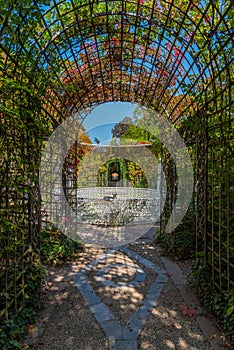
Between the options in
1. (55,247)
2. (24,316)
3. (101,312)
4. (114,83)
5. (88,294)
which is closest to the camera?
(24,316)

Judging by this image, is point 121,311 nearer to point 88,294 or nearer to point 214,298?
point 88,294

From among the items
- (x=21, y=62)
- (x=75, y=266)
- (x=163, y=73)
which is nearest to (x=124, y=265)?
(x=75, y=266)

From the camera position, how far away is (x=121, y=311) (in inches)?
103

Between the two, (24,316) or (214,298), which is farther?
(214,298)

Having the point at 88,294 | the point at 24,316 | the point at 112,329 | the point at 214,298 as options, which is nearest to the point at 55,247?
the point at 88,294

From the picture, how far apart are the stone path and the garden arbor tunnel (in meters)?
0.42

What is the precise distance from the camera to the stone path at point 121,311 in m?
2.10

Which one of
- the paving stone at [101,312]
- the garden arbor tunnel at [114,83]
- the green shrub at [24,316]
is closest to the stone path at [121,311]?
the paving stone at [101,312]

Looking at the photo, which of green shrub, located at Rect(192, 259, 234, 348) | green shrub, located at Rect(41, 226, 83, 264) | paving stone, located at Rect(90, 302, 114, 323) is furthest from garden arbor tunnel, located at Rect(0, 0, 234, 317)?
green shrub, located at Rect(41, 226, 83, 264)

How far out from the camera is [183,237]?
171 inches

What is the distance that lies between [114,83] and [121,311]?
15.4ft

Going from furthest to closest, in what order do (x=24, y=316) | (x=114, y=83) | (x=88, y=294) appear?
(x=114, y=83) < (x=88, y=294) < (x=24, y=316)

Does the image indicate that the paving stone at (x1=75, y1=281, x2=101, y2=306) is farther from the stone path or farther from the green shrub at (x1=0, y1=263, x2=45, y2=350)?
the green shrub at (x1=0, y1=263, x2=45, y2=350)

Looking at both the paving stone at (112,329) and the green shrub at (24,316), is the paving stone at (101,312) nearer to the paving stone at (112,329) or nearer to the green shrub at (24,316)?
Answer: the paving stone at (112,329)
